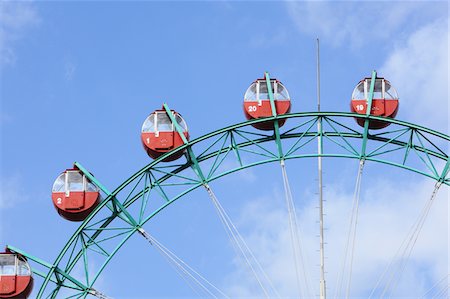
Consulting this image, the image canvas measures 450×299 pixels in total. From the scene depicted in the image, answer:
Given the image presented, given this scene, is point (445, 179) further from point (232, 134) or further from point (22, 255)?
point (22, 255)

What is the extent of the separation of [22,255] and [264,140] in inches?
401

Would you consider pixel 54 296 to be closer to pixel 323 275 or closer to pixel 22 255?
pixel 22 255

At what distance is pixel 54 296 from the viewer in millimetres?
129250

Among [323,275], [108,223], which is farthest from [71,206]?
[323,275]

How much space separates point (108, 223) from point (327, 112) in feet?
30.5

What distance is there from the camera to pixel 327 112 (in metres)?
129

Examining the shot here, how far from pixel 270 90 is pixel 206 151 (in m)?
3.36

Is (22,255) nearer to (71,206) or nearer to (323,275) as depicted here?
(71,206)

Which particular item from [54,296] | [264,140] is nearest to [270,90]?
[264,140]

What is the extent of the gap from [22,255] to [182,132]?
767 cm

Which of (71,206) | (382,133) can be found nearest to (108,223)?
(71,206)

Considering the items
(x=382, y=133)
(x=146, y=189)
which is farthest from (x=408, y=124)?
(x=146, y=189)

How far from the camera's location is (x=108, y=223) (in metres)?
130

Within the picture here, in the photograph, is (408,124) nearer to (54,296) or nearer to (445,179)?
(445,179)
